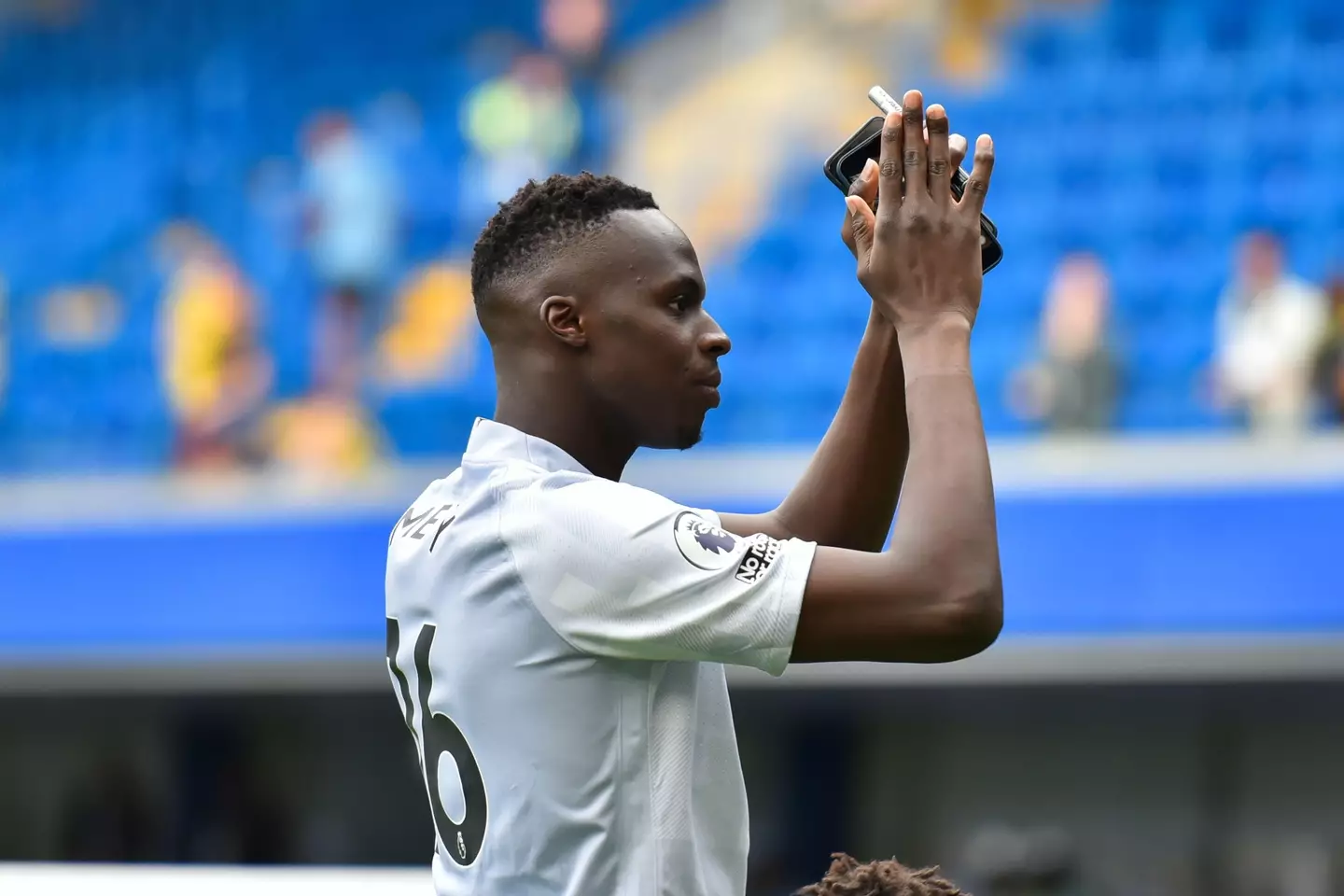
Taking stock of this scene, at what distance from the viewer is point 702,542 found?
5.69 feet

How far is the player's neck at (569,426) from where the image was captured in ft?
6.28

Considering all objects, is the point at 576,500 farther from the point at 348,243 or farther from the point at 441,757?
the point at 348,243

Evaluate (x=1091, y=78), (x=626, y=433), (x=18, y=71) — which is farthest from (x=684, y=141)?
(x=626, y=433)

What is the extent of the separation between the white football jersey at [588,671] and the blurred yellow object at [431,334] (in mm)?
7986

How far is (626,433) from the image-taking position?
1.92 meters

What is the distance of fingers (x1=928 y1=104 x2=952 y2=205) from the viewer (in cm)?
178

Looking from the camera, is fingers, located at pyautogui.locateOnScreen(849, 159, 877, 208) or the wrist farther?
fingers, located at pyautogui.locateOnScreen(849, 159, 877, 208)

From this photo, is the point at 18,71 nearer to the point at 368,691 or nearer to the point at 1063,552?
the point at 368,691

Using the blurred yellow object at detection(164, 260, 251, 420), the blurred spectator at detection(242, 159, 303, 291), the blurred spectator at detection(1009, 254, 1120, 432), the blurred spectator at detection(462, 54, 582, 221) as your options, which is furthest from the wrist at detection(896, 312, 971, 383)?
the blurred spectator at detection(242, 159, 303, 291)

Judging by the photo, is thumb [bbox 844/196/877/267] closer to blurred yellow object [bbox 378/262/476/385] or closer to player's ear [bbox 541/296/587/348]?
player's ear [bbox 541/296/587/348]

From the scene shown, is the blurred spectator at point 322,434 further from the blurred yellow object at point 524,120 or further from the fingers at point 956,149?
the fingers at point 956,149

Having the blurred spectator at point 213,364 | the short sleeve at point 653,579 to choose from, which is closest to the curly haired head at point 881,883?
the short sleeve at point 653,579

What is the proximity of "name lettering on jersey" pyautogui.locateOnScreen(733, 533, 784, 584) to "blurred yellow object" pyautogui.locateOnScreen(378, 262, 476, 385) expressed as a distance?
812 cm

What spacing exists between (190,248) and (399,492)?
8.88 ft
